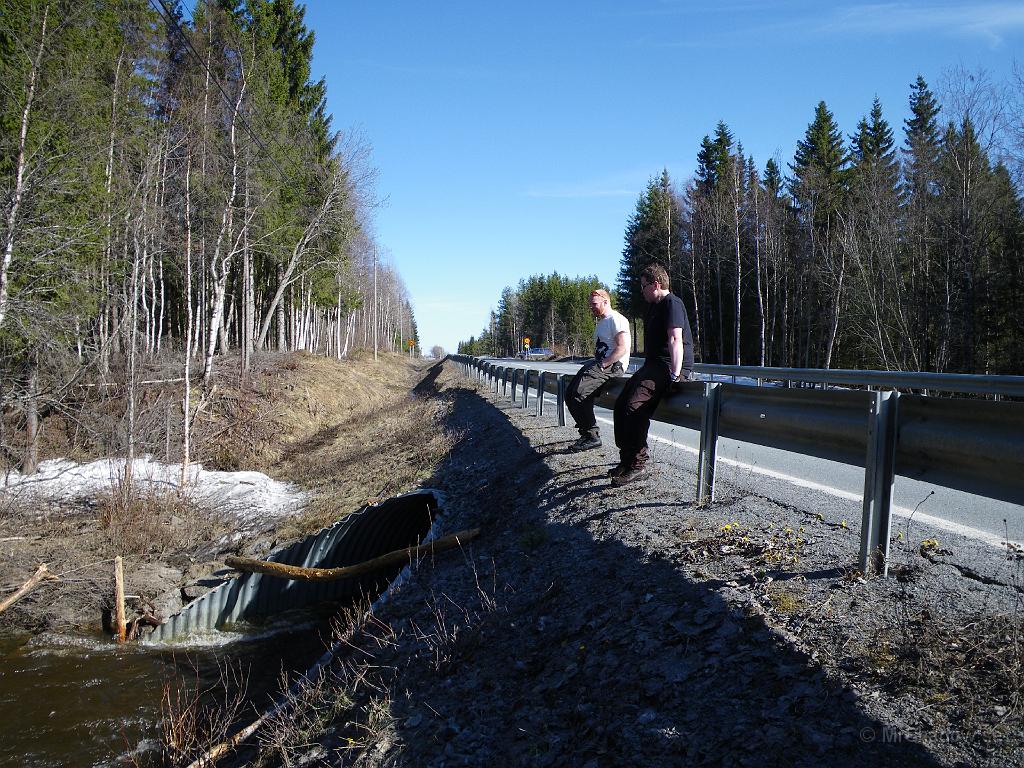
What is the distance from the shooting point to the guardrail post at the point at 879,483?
11.4 ft

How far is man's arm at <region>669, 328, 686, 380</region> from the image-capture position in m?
5.77

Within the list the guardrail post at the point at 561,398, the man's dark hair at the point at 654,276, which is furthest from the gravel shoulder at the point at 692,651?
the guardrail post at the point at 561,398

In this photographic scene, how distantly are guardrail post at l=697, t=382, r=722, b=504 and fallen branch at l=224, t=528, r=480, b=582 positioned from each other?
2.84 m

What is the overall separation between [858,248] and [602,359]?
75.6 feet

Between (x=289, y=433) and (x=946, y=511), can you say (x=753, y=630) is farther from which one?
(x=289, y=433)

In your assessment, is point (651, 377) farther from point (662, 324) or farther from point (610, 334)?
point (610, 334)

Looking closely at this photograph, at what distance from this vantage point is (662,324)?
5828 mm

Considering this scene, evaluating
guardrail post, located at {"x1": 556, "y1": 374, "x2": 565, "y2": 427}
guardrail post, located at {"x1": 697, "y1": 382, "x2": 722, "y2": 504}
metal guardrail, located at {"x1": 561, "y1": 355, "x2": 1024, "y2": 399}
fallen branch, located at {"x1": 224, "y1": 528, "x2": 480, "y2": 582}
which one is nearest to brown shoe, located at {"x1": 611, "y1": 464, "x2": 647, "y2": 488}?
guardrail post, located at {"x1": 697, "y1": 382, "x2": 722, "y2": 504}

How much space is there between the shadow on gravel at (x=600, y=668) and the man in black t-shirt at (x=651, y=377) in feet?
1.09

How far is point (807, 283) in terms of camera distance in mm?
37500

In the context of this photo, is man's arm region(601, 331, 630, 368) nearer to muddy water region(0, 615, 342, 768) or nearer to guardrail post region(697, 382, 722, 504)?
guardrail post region(697, 382, 722, 504)

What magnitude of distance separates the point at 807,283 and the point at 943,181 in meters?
15.5

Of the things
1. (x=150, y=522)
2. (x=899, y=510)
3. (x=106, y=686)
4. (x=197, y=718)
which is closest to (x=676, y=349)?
(x=899, y=510)

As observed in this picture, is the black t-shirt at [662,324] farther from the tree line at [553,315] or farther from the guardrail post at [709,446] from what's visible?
the tree line at [553,315]
